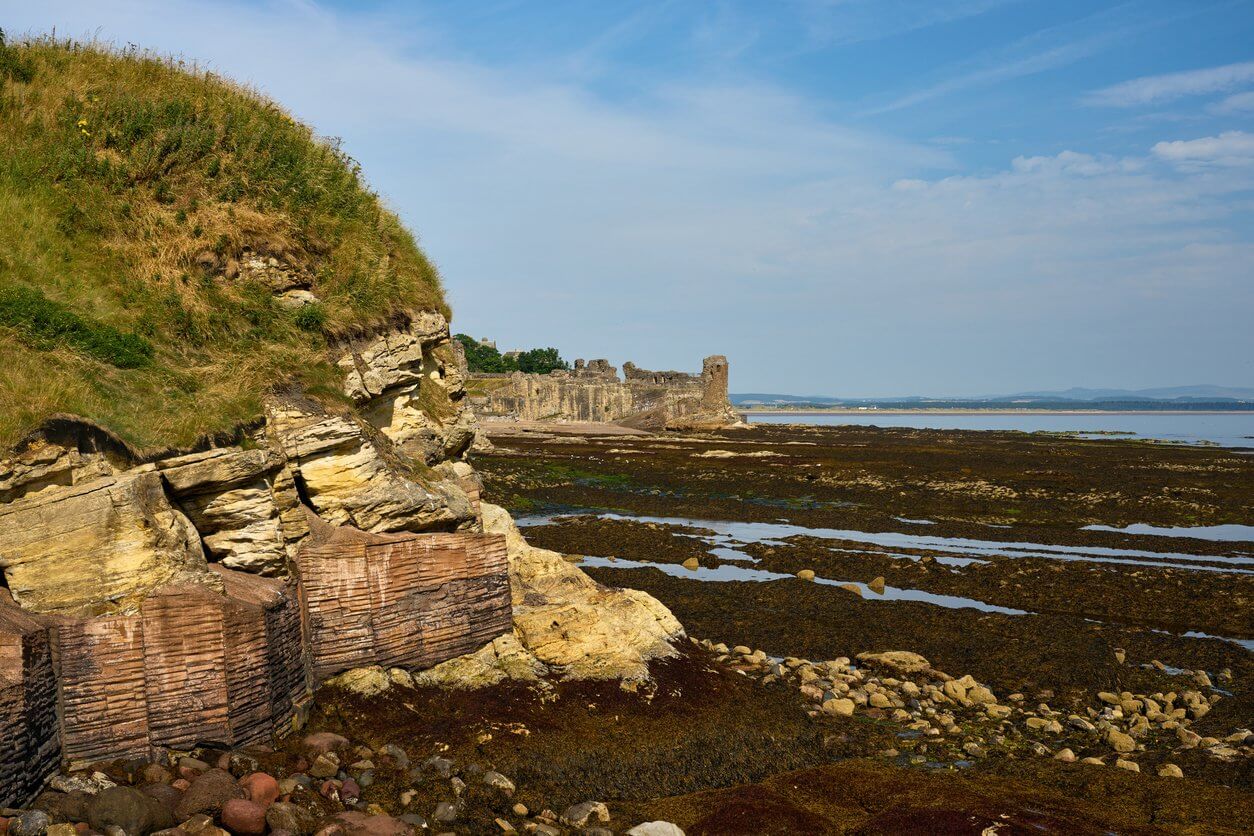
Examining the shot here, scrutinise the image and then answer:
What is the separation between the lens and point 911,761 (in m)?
11.8

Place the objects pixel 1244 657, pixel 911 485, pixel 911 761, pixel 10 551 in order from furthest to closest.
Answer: pixel 911 485 < pixel 1244 657 < pixel 911 761 < pixel 10 551

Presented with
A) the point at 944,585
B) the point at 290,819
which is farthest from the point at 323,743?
the point at 944,585

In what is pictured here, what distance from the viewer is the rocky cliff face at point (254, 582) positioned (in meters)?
8.44

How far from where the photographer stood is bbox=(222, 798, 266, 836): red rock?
786 cm

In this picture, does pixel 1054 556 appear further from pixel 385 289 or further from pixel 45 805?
pixel 45 805

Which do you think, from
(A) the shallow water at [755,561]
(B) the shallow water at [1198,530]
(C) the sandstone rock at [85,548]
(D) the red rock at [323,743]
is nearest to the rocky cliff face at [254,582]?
(C) the sandstone rock at [85,548]

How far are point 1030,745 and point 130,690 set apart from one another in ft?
36.2

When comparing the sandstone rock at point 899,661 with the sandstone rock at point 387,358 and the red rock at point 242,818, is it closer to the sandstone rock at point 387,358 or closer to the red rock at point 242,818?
the sandstone rock at point 387,358

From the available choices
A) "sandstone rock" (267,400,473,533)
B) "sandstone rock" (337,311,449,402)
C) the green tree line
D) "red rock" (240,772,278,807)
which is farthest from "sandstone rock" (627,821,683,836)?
the green tree line

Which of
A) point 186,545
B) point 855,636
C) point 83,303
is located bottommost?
point 855,636

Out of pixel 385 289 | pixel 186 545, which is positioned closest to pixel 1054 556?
pixel 385 289

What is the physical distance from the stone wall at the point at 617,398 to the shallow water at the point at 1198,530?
5322 cm

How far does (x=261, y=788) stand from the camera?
8297 mm

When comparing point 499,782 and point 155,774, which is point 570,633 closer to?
point 499,782
